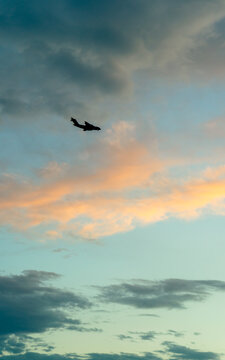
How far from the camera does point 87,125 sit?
253ft
